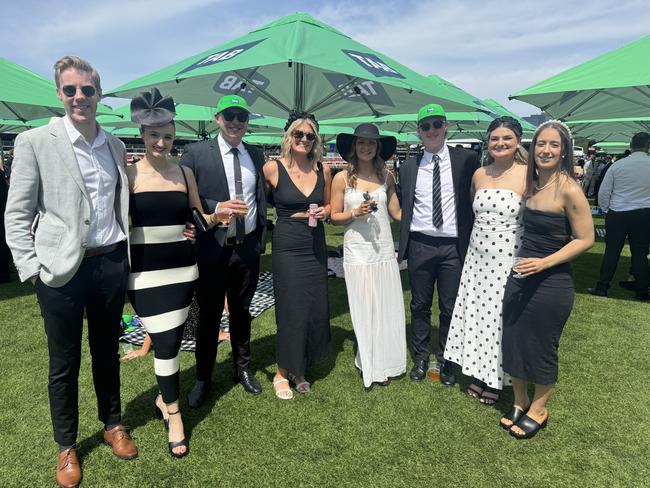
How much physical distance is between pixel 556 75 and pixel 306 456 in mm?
6682

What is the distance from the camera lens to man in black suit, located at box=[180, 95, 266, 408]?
2.96m

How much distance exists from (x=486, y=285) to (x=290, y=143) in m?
1.93

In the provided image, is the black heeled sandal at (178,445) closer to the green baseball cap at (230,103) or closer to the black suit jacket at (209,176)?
the black suit jacket at (209,176)

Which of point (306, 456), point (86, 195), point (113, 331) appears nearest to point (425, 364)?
point (306, 456)

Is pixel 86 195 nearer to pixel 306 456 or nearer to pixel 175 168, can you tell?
pixel 175 168

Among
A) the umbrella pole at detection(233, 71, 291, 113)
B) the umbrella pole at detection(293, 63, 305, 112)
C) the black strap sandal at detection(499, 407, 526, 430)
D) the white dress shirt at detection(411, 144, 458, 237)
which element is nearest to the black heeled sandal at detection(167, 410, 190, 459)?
the black strap sandal at detection(499, 407, 526, 430)

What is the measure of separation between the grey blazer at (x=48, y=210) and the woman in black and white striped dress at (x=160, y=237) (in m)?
0.35

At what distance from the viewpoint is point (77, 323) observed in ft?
7.48

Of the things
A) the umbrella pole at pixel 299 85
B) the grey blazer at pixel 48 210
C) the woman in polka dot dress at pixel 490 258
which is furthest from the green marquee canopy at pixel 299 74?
the grey blazer at pixel 48 210

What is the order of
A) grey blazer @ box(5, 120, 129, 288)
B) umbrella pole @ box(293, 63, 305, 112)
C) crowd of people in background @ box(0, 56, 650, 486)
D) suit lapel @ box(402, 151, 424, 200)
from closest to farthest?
grey blazer @ box(5, 120, 129, 288) → crowd of people in background @ box(0, 56, 650, 486) → suit lapel @ box(402, 151, 424, 200) → umbrella pole @ box(293, 63, 305, 112)

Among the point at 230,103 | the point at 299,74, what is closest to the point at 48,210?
the point at 230,103

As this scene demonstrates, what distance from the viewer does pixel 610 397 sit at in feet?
11.3

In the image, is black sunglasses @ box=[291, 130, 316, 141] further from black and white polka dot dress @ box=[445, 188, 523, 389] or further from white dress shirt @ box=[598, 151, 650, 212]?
white dress shirt @ box=[598, 151, 650, 212]

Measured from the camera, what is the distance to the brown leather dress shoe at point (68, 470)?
2355mm
